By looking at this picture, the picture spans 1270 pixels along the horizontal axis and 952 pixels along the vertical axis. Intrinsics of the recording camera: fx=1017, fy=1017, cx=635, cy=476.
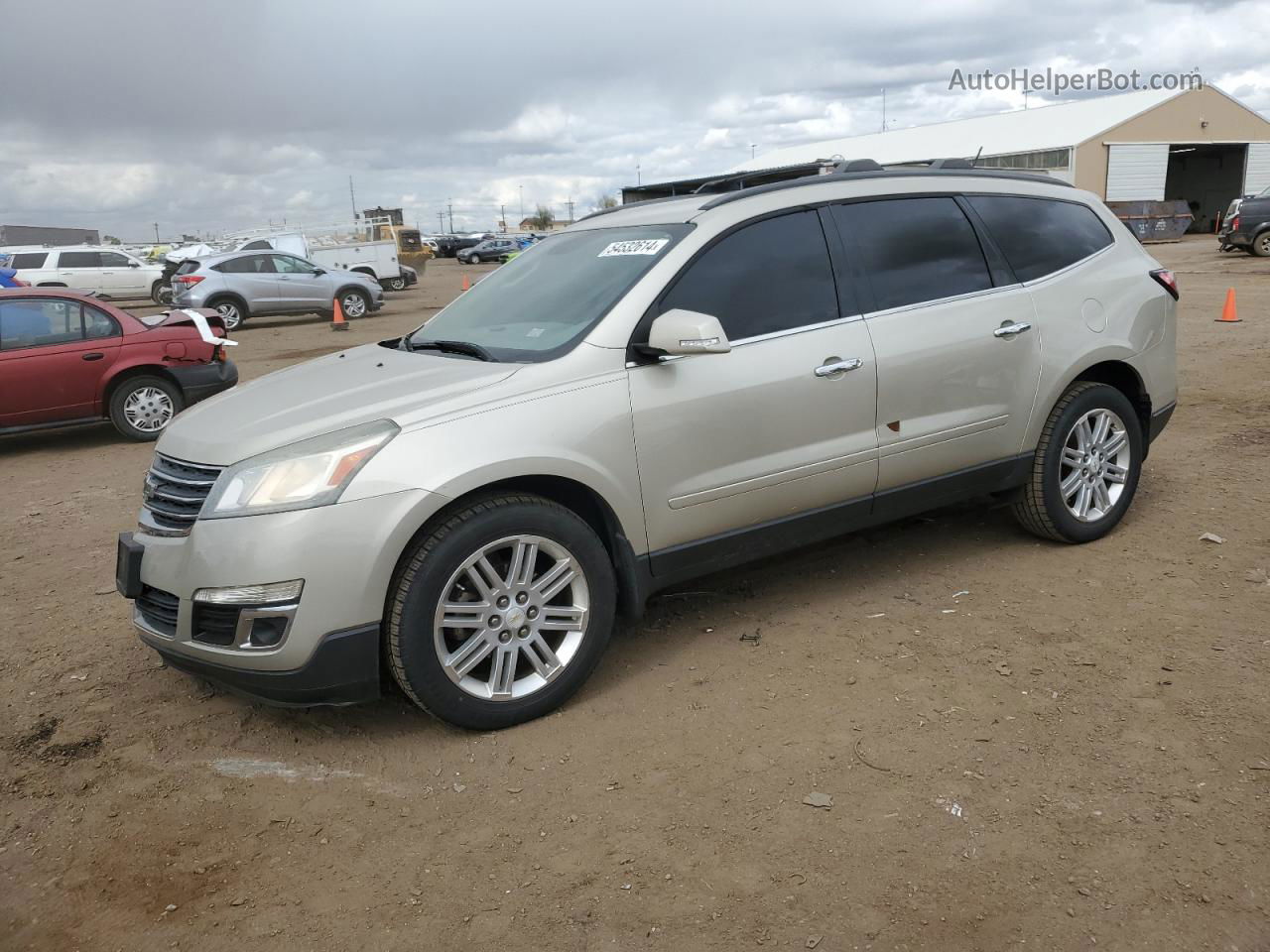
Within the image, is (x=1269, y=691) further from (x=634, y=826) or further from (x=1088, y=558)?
(x=634, y=826)

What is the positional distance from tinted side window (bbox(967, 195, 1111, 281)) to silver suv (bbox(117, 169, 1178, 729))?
16 millimetres

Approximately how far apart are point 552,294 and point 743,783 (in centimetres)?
217

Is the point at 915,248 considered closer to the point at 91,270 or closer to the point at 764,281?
the point at 764,281

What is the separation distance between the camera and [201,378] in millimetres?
9930

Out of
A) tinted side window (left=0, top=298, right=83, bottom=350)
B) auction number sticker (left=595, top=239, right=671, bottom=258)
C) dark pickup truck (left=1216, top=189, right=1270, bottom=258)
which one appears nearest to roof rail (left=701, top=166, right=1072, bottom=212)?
auction number sticker (left=595, top=239, right=671, bottom=258)

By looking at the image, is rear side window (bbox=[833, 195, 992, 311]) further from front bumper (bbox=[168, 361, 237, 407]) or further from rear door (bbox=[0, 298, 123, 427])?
rear door (bbox=[0, 298, 123, 427])

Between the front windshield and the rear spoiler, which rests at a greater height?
the front windshield

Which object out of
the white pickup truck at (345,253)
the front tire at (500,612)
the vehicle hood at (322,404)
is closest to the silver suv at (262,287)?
the white pickup truck at (345,253)

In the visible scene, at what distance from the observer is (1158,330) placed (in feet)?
17.3

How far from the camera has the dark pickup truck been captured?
23.5 metres

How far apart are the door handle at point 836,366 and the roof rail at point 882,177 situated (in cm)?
77

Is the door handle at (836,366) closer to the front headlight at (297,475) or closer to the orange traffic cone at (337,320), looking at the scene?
the front headlight at (297,475)

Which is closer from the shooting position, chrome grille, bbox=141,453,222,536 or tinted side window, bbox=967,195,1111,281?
chrome grille, bbox=141,453,222,536

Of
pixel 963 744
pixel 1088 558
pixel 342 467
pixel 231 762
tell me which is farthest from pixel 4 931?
pixel 1088 558
